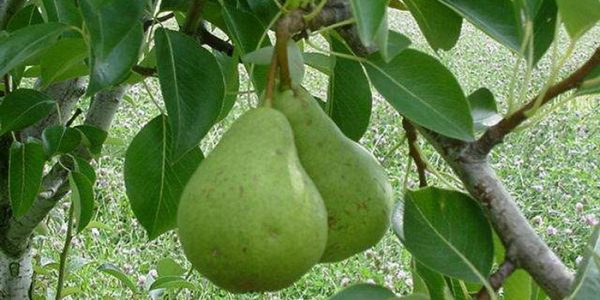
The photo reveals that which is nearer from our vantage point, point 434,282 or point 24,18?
point 434,282

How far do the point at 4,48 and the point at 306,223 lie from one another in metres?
0.40

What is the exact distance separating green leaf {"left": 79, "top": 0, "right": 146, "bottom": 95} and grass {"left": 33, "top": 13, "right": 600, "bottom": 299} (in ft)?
2.61

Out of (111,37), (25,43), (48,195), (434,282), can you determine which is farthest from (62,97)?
(434,282)

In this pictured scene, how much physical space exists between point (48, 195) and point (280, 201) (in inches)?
32.4

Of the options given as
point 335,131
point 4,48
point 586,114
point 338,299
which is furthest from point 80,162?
point 586,114

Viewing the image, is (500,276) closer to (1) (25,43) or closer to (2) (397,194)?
(1) (25,43)

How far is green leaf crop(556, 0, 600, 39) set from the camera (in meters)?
0.72

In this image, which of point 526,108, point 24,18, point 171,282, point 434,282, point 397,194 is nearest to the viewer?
point 526,108

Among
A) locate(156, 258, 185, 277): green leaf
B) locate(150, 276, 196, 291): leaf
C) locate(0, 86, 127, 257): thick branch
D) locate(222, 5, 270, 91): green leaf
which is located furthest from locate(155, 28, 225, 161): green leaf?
locate(156, 258, 185, 277): green leaf

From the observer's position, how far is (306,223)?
2.08 feet

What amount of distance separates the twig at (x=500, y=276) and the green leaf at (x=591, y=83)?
0.16 metres

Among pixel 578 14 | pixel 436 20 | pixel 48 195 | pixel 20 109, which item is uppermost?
pixel 578 14

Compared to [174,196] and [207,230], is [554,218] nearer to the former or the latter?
[174,196]

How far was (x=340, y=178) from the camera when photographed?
736mm
